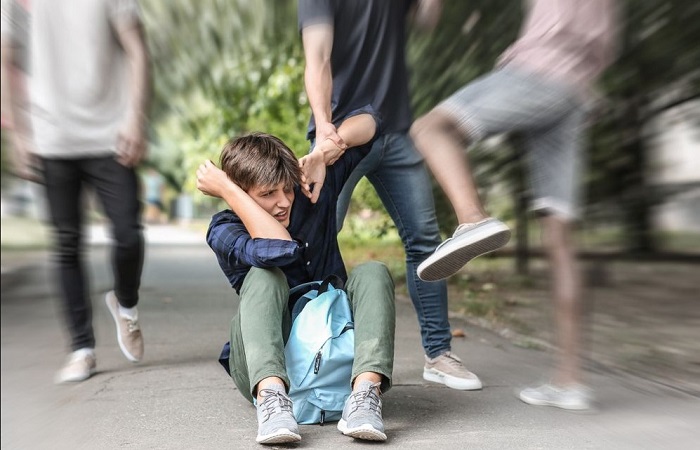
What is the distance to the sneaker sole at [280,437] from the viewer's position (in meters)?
2.99

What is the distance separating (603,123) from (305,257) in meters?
3.92

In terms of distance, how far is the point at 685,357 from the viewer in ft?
16.2

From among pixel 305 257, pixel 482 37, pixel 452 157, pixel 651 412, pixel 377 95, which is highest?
pixel 482 37

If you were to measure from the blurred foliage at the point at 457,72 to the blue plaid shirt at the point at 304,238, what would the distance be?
2543mm

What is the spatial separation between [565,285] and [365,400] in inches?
38.1

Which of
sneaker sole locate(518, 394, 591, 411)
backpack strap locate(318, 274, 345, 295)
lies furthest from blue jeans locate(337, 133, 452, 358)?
backpack strap locate(318, 274, 345, 295)

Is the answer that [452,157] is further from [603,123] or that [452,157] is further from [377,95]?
[603,123]

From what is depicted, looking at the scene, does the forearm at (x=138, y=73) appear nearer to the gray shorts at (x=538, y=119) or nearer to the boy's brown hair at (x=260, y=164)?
the boy's brown hair at (x=260, y=164)

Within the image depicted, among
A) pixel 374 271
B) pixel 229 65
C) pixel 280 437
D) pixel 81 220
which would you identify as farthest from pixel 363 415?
pixel 229 65

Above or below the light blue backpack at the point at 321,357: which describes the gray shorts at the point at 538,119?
above

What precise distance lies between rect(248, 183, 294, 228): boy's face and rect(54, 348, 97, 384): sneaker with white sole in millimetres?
1553

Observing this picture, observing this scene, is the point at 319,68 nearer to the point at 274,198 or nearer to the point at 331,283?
the point at 274,198

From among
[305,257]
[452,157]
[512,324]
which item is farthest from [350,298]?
[512,324]

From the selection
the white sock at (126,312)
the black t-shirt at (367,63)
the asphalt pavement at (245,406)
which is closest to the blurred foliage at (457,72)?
the black t-shirt at (367,63)
